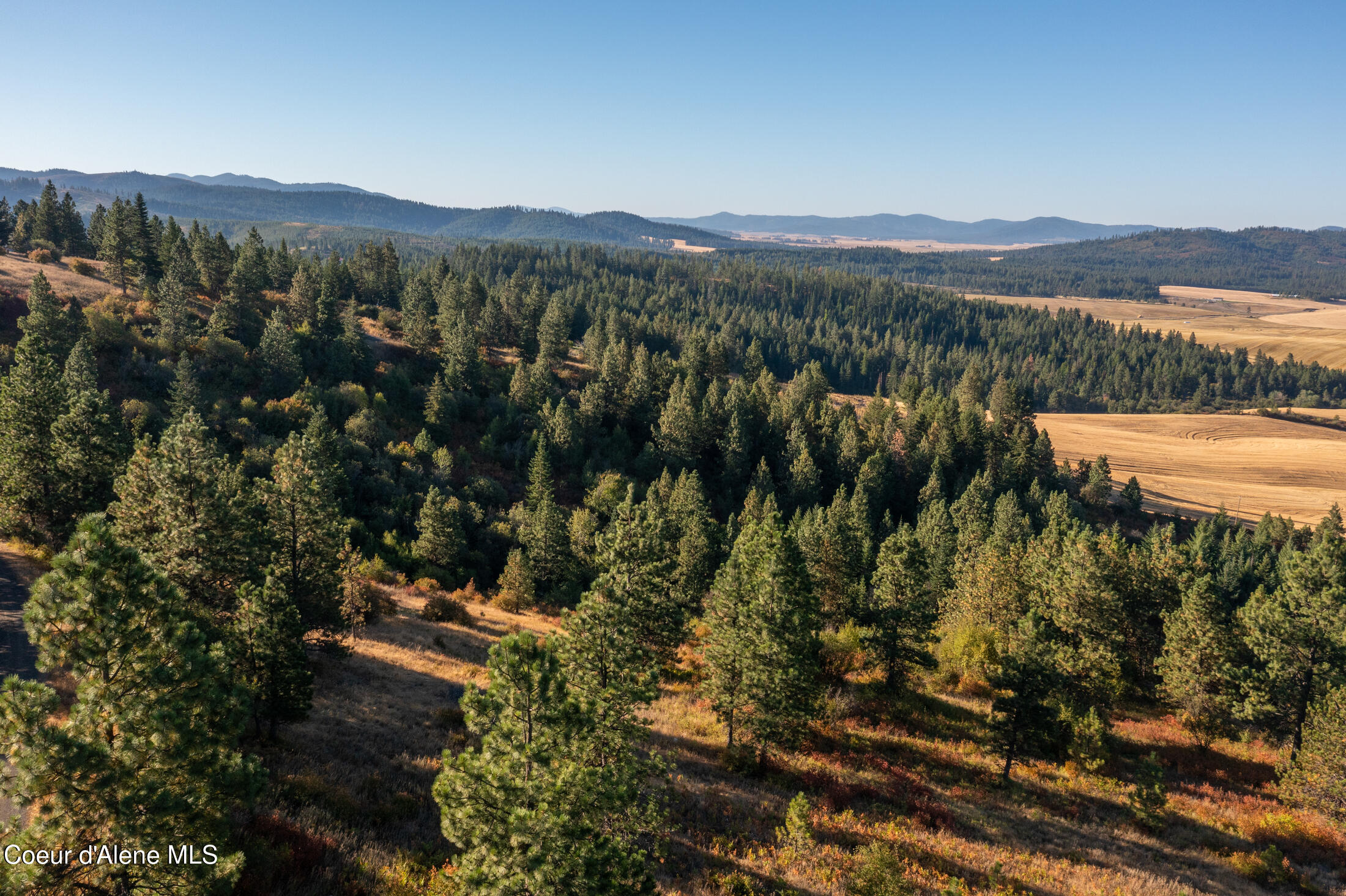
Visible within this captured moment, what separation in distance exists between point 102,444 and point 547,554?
3334 centimetres

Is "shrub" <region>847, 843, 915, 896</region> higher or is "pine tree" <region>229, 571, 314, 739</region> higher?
"pine tree" <region>229, 571, 314, 739</region>

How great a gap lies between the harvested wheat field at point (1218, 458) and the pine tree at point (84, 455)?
417 ft

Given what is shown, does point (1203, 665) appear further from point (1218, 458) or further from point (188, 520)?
point (1218, 458)

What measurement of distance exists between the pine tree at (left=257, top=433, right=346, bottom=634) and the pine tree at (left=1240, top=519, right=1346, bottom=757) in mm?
46434

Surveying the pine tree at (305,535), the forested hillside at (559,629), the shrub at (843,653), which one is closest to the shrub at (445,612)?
the forested hillside at (559,629)

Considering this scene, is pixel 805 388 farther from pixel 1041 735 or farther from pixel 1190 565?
pixel 1041 735

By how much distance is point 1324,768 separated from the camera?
24703 mm

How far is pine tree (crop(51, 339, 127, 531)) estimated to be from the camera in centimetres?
3225

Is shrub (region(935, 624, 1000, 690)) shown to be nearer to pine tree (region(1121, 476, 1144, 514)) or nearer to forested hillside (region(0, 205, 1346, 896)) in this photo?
forested hillside (region(0, 205, 1346, 896))

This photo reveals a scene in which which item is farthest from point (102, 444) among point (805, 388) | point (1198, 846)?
point (805, 388)

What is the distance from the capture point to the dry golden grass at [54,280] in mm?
77312

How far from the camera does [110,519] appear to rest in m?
29.3

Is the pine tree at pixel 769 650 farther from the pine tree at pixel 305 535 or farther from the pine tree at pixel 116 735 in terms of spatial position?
the pine tree at pixel 305 535

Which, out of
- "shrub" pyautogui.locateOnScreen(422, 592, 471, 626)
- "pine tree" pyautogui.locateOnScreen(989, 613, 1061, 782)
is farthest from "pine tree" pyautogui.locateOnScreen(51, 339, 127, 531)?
"pine tree" pyautogui.locateOnScreen(989, 613, 1061, 782)
